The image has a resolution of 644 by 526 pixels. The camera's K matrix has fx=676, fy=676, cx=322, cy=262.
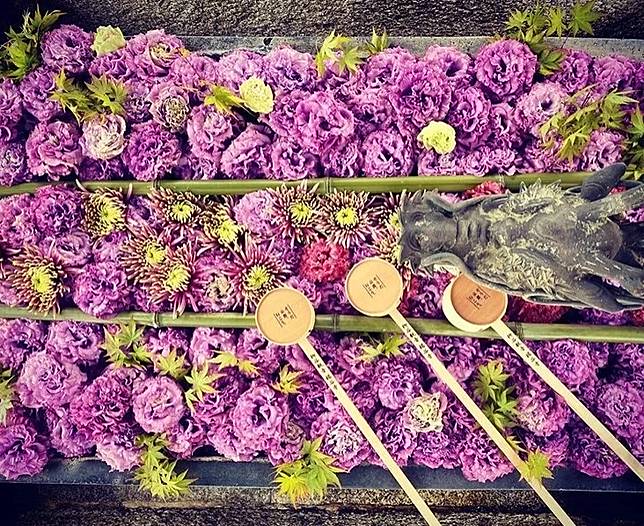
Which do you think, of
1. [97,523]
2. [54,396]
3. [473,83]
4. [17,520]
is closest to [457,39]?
[473,83]

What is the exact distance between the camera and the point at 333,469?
63.5 inches

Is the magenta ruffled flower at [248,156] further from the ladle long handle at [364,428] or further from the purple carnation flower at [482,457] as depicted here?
the purple carnation flower at [482,457]

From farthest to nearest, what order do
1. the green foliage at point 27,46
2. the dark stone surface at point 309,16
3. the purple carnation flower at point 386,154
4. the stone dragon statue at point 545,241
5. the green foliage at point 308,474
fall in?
the dark stone surface at point 309,16, the green foliage at point 27,46, the purple carnation flower at point 386,154, the green foliage at point 308,474, the stone dragon statue at point 545,241

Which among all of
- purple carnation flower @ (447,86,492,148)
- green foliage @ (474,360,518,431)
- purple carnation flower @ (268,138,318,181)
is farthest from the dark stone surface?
green foliage @ (474,360,518,431)

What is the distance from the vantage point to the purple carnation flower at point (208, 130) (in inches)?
66.5

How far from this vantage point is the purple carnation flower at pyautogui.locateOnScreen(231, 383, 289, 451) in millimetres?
1594

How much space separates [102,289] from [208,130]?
0.47 m

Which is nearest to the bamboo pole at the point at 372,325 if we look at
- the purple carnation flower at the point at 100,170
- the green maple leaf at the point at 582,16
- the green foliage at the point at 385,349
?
the green foliage at the point at 385,349

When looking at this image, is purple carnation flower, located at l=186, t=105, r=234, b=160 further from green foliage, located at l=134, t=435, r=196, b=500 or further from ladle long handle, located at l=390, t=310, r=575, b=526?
green foliage, located at l=134, t=435, r=196, b=500

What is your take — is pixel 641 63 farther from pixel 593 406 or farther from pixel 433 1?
pixel 593 406

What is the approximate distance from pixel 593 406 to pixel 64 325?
4.39 ft

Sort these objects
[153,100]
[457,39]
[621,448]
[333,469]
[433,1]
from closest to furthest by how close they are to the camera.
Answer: [621,448] → [333,469] → [153,100] → [457,39] → [433,1]

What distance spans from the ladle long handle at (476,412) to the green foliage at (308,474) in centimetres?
34

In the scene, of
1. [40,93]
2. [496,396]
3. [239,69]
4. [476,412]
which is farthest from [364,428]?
[40,93]
